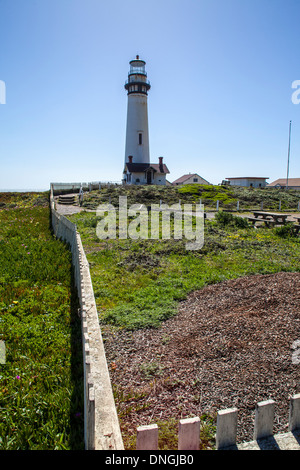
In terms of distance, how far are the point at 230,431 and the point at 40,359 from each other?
2542 mm

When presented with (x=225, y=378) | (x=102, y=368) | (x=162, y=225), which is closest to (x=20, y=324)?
(x=102, y=368)

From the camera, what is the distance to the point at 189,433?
2.27 metres

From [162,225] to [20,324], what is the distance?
1163cm

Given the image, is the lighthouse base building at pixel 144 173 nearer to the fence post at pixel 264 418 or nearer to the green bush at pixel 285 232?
the green bush at pixel 285 232

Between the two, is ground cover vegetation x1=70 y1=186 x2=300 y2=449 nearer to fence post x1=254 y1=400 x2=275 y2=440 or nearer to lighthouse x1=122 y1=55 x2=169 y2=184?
fence post x1=254 y1=400 x2=275 y2=440

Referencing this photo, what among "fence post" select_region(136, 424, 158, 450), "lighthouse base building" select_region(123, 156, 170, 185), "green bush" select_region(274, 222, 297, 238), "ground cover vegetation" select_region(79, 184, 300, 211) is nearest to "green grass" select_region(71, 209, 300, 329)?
"green bush" select_region(274, 222, 297, 238)

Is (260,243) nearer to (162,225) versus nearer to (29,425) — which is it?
(162,225)

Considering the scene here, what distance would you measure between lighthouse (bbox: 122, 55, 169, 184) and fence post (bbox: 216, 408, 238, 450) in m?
43.9

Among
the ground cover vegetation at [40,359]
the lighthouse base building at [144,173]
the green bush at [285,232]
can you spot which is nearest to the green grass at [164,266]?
the green bush at [285,232]

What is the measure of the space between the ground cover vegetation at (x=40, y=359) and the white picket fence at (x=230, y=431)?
2.95 ft

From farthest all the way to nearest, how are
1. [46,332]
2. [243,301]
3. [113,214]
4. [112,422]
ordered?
1. [113,214]
2. [243,301]
3. [46,332]
4. [112,422]

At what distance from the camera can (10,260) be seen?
845 cm

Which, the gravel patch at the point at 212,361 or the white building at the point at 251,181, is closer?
the gravel patch at the point at 212,361

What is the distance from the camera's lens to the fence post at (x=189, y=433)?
7.40ft
